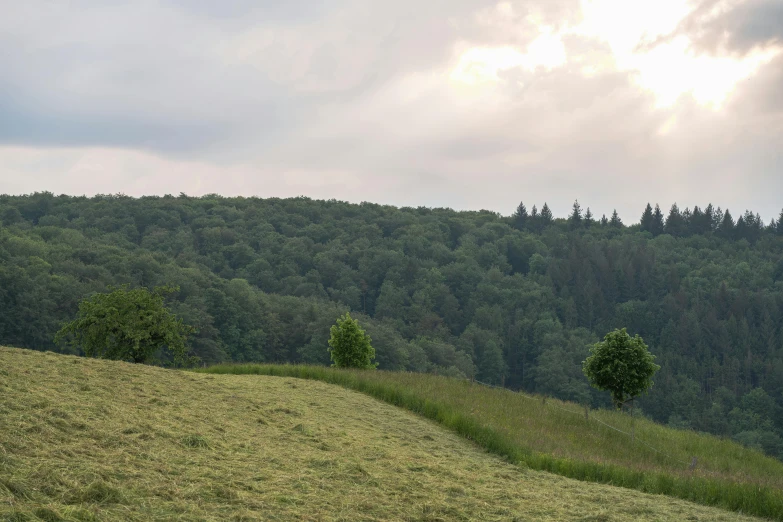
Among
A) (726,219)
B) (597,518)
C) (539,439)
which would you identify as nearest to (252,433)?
(597,518)

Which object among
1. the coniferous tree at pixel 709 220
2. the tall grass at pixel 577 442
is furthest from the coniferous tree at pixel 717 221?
the tall grass at pixel 577 442

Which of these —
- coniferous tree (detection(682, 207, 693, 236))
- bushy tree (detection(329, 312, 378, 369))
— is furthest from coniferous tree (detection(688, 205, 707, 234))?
bushy tree (detection(329, 312, 378, 369))

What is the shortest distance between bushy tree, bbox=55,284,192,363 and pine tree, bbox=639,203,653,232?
534ft

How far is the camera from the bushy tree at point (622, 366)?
20.4m

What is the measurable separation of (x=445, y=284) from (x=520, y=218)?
182 feet

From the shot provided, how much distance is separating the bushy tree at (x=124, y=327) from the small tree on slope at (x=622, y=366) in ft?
41.9

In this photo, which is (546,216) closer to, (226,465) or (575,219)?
(575,219)

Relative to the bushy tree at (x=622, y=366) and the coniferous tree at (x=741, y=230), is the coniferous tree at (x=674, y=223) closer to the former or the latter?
the coniferous tree at (x=741, y=230)

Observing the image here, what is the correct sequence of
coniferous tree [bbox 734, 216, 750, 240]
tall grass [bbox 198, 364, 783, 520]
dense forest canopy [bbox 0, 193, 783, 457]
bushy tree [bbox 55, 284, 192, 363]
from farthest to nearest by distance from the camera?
coniferous tree [bbox 734, 216, 750, 240], dense forest canopy [bbox 0, 193, 783, 457], bushy tree [bbox 55, 284, 192, 363], tall grass [bbox 198, 364, 783, 520]

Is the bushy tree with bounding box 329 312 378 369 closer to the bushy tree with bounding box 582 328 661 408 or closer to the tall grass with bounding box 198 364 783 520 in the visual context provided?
the tall grass with bounding box 198 364 783 520

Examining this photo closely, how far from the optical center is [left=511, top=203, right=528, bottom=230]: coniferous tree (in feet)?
555

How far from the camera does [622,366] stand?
66.7 ft

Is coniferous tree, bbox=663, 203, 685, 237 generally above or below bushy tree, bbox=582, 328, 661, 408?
above

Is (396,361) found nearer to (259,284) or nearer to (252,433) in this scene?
(259,284)
